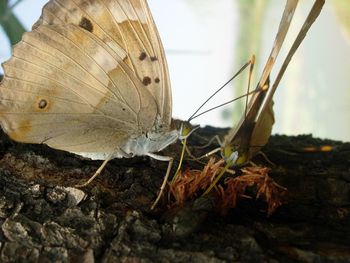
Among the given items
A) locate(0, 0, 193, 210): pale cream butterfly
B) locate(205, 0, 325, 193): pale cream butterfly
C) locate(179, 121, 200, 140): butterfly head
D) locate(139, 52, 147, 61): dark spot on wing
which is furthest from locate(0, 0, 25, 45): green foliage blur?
locate(205, 0, 325, 193): pale cream butterfly

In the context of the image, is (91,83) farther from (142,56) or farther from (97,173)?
(97,173)

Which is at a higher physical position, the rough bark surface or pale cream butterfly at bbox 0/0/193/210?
pale cream butterfly at bbox 0/0/193/210

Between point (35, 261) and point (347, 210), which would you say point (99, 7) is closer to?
point (35, 261)

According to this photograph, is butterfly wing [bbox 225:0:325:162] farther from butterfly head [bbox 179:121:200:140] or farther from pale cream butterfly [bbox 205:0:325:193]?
butterfly head [bbox 179:121:200:140]

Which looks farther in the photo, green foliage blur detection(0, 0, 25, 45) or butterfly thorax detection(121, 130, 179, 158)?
green foliage blur detection(0, 0, 25, 45)

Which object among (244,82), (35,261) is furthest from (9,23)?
(244,82)

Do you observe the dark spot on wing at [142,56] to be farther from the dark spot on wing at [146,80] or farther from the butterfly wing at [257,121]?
the butterfly wing at [257,121]
